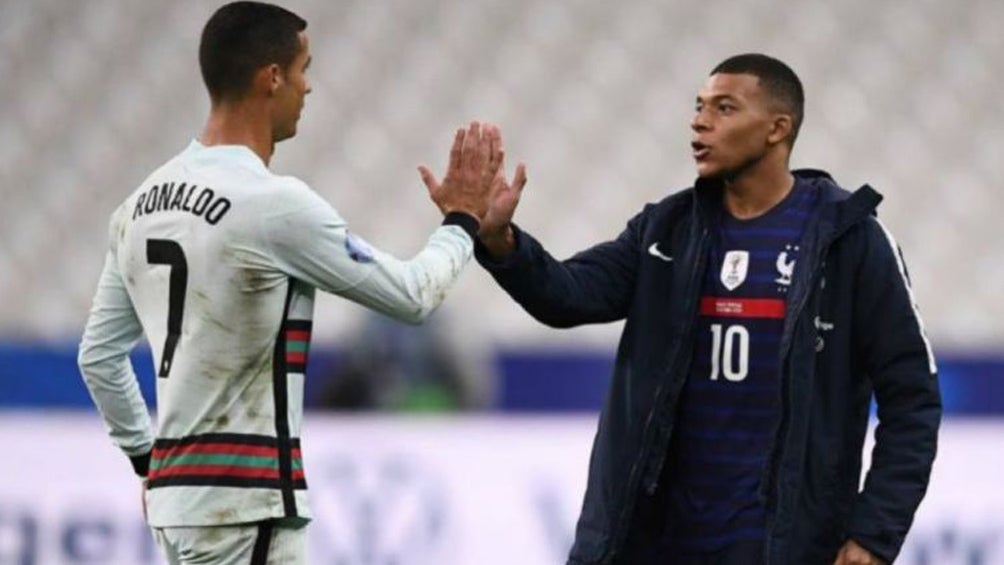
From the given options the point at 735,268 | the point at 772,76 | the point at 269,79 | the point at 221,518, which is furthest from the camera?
the point at 772,76

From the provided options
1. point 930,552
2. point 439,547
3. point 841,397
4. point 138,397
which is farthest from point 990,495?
point 138,397

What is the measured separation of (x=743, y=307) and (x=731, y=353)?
9 centimetres

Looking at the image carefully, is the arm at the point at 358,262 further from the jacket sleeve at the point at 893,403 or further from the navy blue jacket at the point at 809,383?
the jacket sleeve at the point at 893,403

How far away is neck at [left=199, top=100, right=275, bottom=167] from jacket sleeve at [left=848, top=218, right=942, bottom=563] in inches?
42.1

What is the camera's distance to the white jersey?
3355mm

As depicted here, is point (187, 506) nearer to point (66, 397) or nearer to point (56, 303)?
point (66, 397)

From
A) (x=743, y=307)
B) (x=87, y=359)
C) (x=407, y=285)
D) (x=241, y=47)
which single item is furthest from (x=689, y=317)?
(x=87, y=359)

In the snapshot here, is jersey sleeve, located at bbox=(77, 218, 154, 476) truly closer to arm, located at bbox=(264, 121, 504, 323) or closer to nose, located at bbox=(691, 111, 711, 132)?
arm, located at bbox=(264, 121, 504, 323)

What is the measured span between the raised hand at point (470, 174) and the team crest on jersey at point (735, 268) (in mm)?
453

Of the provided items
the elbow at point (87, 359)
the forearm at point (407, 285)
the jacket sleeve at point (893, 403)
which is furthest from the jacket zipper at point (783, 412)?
the elbow at point (87, 359)

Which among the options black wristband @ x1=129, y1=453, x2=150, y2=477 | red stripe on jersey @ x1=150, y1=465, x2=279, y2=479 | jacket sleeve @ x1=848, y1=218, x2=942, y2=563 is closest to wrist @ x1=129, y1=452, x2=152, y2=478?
black wristband @ x1=129, y1=453, x2=150, y2=477

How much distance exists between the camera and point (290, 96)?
137 inches

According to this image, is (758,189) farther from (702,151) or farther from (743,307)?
(743,307)

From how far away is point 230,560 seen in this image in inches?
133
